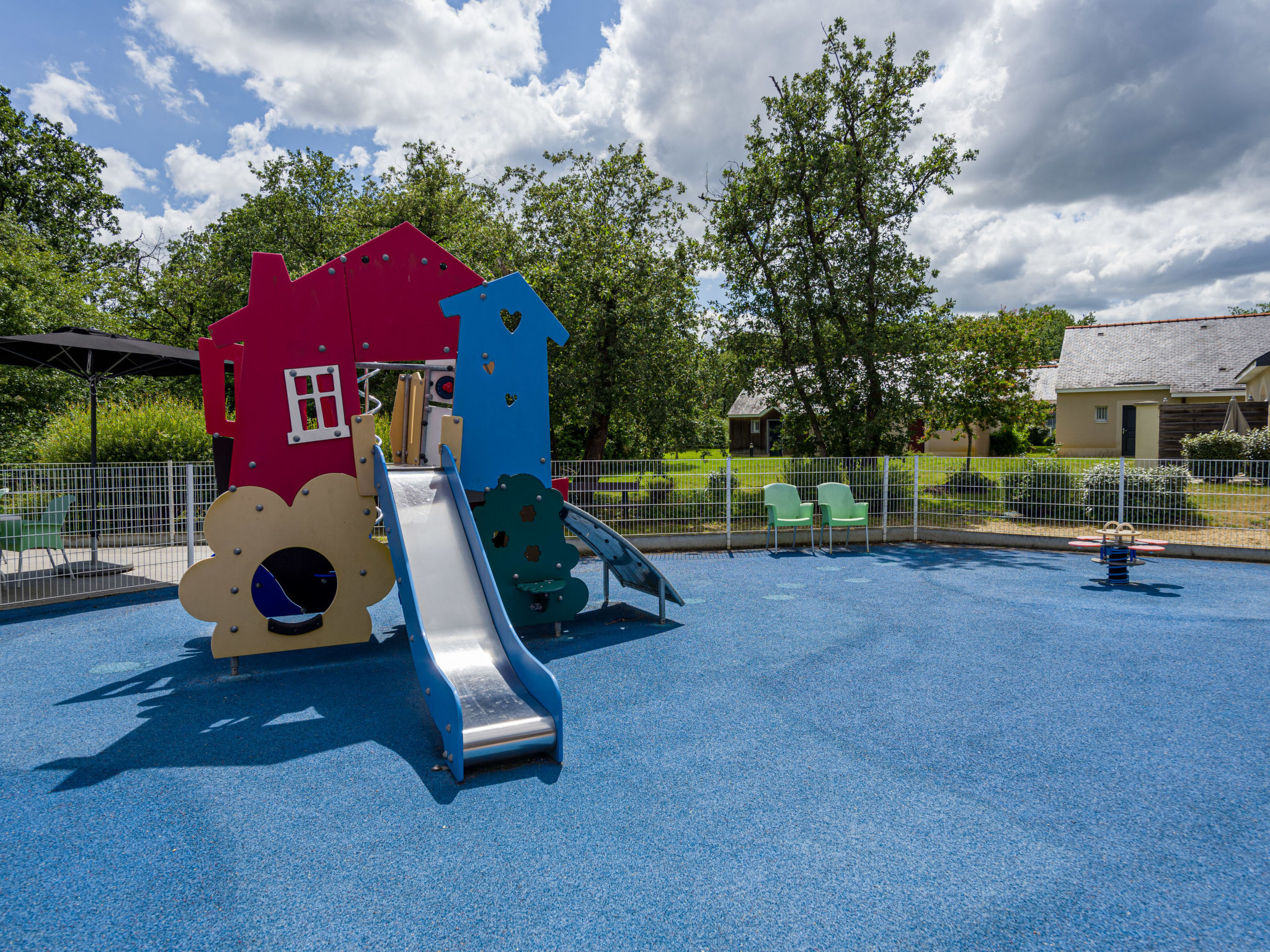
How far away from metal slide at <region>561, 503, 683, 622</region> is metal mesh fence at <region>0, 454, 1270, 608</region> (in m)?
2.78

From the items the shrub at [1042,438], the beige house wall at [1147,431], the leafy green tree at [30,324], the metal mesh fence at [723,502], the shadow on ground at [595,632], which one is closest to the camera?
the shadow on ground at [595,632]

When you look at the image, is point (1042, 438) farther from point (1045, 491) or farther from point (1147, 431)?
point (1045, 491)

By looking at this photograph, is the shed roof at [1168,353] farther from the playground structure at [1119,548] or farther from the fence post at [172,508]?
the fence post at [172,508]

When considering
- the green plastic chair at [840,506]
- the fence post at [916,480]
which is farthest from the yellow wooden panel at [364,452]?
the fence post at [916,480]

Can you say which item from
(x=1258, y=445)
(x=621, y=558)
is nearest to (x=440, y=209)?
(x=621, y=558)

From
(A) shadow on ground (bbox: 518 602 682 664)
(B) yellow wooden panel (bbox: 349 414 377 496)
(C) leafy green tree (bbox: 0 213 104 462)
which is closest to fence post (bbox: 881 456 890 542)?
(A) shadow on ground (bbox: 518 602 682 664)

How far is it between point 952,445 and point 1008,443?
3333 mm

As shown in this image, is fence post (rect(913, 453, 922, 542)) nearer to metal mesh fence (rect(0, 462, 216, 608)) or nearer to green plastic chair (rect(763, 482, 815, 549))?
green plastic chair (rect(763, 482, 815, 549))

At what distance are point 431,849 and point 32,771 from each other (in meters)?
2.43

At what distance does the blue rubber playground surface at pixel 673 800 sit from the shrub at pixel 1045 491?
15.6ft

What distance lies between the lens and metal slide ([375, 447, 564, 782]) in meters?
3.60

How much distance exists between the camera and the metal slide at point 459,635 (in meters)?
3.60

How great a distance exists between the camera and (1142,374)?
23422 mm

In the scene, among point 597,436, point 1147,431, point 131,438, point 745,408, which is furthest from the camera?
point 745,408
